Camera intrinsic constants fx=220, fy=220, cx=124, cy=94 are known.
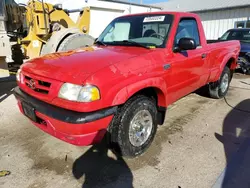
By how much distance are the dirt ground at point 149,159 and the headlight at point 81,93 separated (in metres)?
1.02

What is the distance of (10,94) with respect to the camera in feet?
19.3

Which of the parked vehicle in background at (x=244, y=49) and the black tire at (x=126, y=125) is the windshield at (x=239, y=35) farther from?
the black tire at (x=126, y=125)

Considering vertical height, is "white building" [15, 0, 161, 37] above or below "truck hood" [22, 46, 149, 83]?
above

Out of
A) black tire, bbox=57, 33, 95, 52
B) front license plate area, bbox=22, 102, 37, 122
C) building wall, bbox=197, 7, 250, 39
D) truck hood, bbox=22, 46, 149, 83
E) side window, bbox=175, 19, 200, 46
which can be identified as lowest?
front license plate area, bbox=22, 102, 37, 122

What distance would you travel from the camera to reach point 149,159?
304 cm

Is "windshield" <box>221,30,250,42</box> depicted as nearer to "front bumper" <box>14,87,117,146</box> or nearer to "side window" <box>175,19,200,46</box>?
"side window" <box>175,19,200,46</box>

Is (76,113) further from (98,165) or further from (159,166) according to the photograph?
(159,166)

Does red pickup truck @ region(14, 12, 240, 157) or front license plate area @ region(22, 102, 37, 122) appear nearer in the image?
red pickup truck @ region(14, 12, 240, 157)

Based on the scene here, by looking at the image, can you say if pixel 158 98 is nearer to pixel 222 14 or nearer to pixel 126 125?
pixel 126 125

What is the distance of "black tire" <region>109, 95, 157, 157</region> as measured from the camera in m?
2.70

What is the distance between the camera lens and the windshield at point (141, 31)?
3.46m

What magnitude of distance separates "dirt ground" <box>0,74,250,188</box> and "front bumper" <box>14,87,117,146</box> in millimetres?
556

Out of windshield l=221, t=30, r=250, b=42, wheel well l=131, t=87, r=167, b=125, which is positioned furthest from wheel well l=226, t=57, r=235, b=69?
windshield l=221, t=30, r=250, b=42

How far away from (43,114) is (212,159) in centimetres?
229
